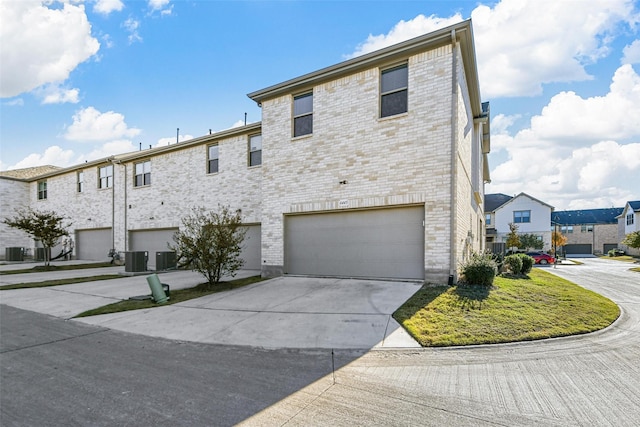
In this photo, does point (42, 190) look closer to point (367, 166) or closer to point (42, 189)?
point (42, 189)

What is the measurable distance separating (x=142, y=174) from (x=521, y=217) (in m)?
46.4

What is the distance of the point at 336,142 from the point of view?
11555mm

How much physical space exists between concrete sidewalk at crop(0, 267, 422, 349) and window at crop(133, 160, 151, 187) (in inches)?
397

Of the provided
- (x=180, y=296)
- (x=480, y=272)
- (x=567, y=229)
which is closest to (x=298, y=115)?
(x=180, y=296)

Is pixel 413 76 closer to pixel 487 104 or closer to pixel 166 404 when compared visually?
pixel 166 404

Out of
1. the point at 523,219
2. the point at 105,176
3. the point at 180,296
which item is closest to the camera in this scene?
the point at 180,296

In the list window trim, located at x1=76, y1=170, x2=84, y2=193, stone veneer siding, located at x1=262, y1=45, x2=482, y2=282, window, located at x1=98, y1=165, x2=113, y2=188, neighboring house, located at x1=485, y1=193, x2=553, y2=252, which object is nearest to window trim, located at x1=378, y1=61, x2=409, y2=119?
stone veneer siding, located at x1=262, y1=45, x2=482, y2=282

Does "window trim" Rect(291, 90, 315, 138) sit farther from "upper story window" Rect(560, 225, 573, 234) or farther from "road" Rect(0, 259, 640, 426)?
"upper story window" Rect(560, 225, 573, 234)

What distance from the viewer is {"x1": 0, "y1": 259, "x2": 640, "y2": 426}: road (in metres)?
3.22

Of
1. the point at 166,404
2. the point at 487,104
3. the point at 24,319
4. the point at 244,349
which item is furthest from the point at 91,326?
the point at 487,104

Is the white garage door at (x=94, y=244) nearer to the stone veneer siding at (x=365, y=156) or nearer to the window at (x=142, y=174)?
the window at (x=142, y=174)

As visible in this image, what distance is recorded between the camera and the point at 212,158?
17.4 m

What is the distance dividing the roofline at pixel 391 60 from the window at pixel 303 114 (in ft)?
1.25

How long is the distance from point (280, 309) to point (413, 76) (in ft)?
26.6
